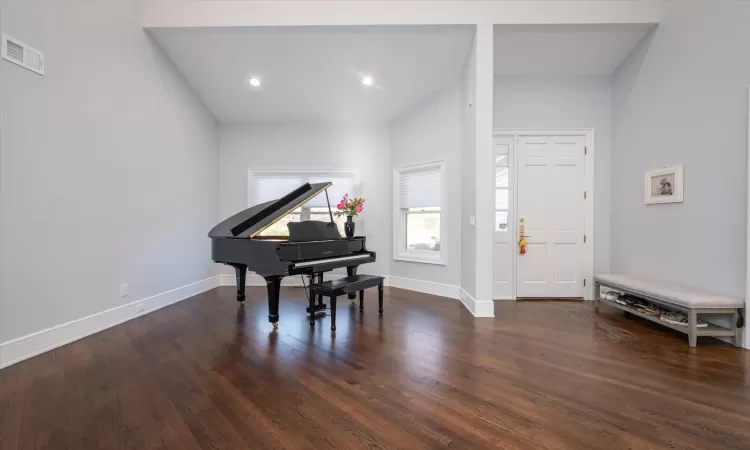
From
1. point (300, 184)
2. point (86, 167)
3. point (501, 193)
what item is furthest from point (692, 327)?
point (86, 167)

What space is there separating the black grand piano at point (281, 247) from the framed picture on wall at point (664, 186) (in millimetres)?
3307

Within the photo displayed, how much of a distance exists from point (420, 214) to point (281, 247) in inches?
110

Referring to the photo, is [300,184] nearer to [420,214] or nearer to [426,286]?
[420,214]

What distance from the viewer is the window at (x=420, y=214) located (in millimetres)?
5051

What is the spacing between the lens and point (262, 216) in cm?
366

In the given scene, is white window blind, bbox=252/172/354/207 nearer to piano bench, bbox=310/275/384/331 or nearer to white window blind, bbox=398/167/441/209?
white window blind, bbox=398/167/441/209

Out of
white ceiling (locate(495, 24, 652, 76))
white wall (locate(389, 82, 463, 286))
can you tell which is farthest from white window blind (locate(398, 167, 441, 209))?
white ceiling (locate(495, 24, 652, 76))

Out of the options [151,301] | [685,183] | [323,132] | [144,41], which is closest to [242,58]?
[144,41]

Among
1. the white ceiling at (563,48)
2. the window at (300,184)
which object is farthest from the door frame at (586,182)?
the window at (300,184)

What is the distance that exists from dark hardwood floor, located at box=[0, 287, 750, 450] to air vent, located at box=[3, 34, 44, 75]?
2315 millimetres

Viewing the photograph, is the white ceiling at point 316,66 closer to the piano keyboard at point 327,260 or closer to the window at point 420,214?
the window at point 420,214

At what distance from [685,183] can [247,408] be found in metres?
4.44

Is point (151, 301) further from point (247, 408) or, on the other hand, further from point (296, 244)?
point (247, 408)

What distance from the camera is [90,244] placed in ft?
10.5
